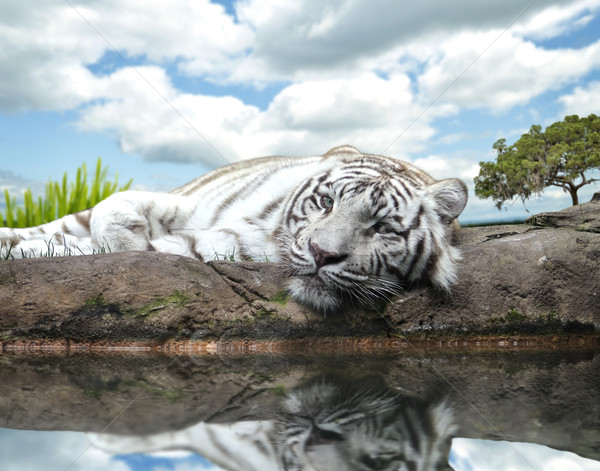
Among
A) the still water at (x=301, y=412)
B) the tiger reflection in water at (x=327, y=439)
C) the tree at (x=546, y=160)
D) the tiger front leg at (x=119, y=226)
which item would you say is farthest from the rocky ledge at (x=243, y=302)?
the tree at (x=546, y=160)

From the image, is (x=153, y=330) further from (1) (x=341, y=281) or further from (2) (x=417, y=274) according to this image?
(2) (x=417, y=274)

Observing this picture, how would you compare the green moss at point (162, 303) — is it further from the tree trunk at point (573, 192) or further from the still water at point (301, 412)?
the tree trunk at point (573, 192)

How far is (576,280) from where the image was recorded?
4652mm

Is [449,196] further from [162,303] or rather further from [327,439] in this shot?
[327,439]

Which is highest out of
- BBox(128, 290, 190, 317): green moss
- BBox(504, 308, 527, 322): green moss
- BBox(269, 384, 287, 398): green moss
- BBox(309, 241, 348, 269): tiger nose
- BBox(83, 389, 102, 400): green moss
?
BBox(309, 241, 348, 269): tiger nose

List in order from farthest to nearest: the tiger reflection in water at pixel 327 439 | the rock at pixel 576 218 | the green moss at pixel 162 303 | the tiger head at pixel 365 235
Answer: the rock at pixel 576 218 → the green moss at pixel 162 303 → the tiger head at pixel 365 235 → the tiger reflection in water at pixel 327 439

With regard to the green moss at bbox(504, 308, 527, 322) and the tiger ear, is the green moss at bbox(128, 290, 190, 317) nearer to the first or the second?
the tiger ear

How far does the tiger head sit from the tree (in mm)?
18381

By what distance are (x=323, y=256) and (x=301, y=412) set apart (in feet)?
4.84

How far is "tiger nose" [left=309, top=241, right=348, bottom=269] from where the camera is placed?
142 inches

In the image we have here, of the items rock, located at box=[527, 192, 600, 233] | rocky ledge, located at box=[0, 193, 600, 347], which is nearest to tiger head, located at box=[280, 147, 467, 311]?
rocky ledge, located at box=[0, 193, 600, 347]

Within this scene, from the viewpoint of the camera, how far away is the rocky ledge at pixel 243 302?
390 centimetres

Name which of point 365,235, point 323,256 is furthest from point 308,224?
point 323,256

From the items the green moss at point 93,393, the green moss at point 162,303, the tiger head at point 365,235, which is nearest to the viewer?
the green moss at point 93,393
